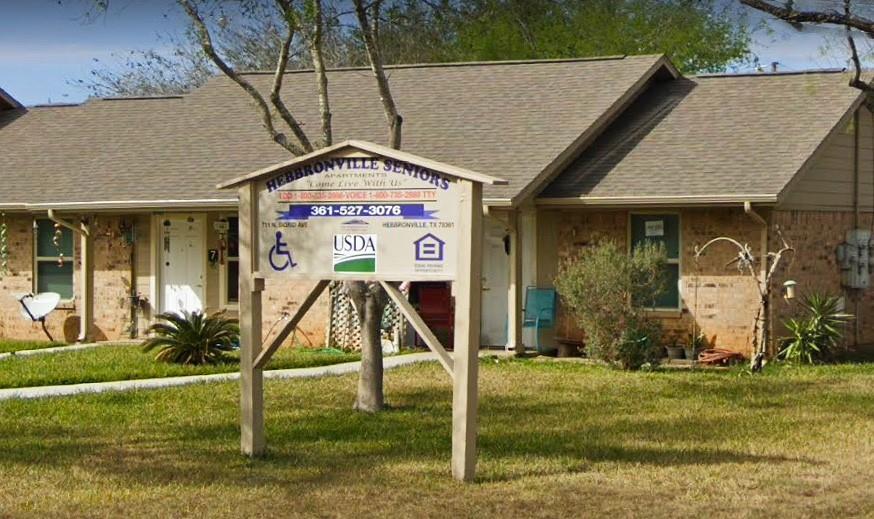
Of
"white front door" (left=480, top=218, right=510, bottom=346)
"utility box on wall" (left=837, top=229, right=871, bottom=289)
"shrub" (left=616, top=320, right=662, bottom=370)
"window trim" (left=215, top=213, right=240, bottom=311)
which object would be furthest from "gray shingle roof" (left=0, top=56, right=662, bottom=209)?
"utility box on wall" (left=837, top=229, right=871, bottom=289)

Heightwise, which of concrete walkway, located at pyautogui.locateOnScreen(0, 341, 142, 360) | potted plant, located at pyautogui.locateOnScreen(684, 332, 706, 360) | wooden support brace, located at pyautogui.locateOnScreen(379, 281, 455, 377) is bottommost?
concrete walkway, located at pyautogui.locateOnScreen(0, 341, 142, 360)

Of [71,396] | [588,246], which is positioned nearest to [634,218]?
[588,246]

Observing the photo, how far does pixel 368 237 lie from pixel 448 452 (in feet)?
6.81

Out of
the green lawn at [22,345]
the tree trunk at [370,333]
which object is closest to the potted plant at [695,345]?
the tree trunk at [370,333]

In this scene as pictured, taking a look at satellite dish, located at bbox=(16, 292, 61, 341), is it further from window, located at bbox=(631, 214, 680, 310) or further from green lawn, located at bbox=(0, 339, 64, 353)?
window, located at bbox=(631, 214, 680, 310)

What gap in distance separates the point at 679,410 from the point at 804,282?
7.11m

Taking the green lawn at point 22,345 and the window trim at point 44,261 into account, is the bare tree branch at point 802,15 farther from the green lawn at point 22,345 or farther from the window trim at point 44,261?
the window trim at point 44,261

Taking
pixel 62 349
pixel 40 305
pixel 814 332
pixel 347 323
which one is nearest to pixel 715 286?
pixel 814 332

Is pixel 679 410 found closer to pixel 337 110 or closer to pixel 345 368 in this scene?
pixel 345 368

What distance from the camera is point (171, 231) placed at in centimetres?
2503

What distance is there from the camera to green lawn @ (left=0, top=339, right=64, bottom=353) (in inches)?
925

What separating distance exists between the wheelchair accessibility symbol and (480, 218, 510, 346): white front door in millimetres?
10752

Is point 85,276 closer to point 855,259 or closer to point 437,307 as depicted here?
point 437,307

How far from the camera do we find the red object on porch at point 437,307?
2281cm
